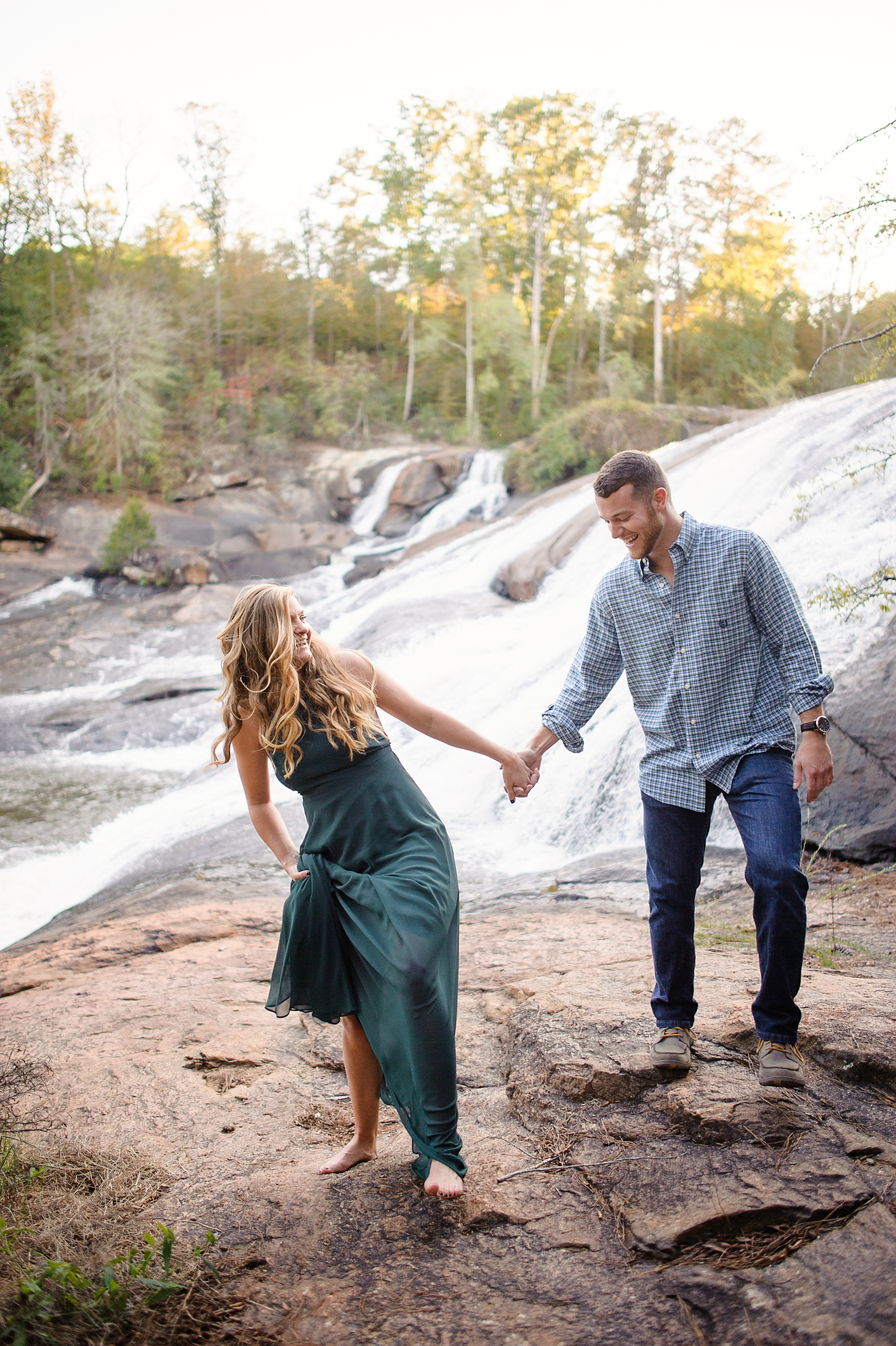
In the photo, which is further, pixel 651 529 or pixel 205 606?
pixel 205 606

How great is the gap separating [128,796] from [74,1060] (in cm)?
661

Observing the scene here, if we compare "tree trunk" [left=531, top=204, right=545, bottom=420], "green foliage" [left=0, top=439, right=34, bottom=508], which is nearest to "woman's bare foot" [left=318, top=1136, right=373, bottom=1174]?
"green foliage" [left=0, top=439, right=34, bottom=508]

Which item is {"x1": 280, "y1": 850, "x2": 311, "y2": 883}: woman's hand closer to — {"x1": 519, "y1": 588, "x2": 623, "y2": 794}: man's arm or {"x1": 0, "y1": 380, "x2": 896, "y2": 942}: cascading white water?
{"x1": 519, "y1": 588, "x2": 623, "y2": 794}: man's arm

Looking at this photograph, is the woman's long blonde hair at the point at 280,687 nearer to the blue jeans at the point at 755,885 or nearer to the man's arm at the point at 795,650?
the blue jeans at the point at 755,885

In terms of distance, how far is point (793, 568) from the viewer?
759cm

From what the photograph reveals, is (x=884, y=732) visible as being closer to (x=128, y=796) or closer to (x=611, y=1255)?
(x=611, y=1255)

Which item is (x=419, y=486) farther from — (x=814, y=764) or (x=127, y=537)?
(x=814, y=764)

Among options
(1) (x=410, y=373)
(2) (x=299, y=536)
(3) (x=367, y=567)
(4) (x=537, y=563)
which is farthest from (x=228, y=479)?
(4) (x=537, y=563)

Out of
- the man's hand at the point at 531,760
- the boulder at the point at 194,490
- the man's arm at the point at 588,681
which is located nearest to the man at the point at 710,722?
the man's arm at the point at 588,681

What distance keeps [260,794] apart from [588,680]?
46.7 inches

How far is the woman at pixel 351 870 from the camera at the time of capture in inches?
91.9

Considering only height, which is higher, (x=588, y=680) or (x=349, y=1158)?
(x=588, y=680)

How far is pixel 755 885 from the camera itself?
250cm

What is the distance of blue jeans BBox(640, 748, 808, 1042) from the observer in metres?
2.46
